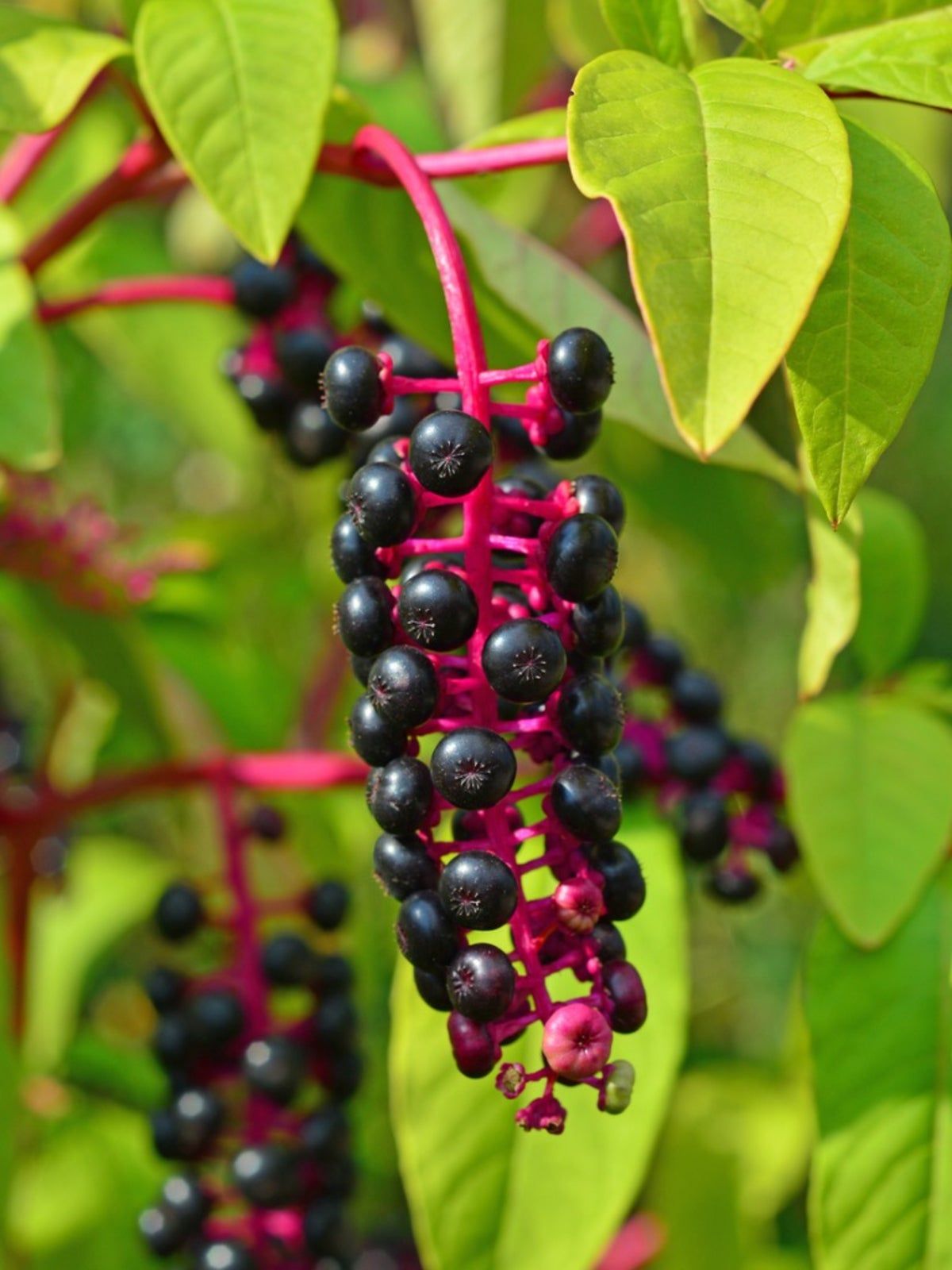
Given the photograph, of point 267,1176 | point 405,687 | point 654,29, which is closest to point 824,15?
point 654,29

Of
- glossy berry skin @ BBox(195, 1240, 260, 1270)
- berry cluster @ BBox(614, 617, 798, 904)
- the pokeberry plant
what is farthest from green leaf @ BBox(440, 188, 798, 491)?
glossy berry skin @ BBox(195, 1240, 260, 1270)

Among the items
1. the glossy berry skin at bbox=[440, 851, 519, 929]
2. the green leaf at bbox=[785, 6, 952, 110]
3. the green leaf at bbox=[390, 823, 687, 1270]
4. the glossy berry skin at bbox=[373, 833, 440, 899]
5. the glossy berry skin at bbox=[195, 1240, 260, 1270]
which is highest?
the green leaf at bbox=[785, 6, 952, 110]

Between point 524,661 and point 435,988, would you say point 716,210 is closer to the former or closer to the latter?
point 524,661

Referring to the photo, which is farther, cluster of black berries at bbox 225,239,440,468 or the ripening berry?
cluster of black berries at bbox 225,239,440,468

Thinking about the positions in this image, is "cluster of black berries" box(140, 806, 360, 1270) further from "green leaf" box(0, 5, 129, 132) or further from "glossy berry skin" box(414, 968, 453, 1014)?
"green leaf" box(0, 5, 129, 132)

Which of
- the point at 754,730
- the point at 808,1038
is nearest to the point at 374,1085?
the point at 808,1038

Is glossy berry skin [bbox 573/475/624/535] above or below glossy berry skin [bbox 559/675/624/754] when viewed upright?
above
